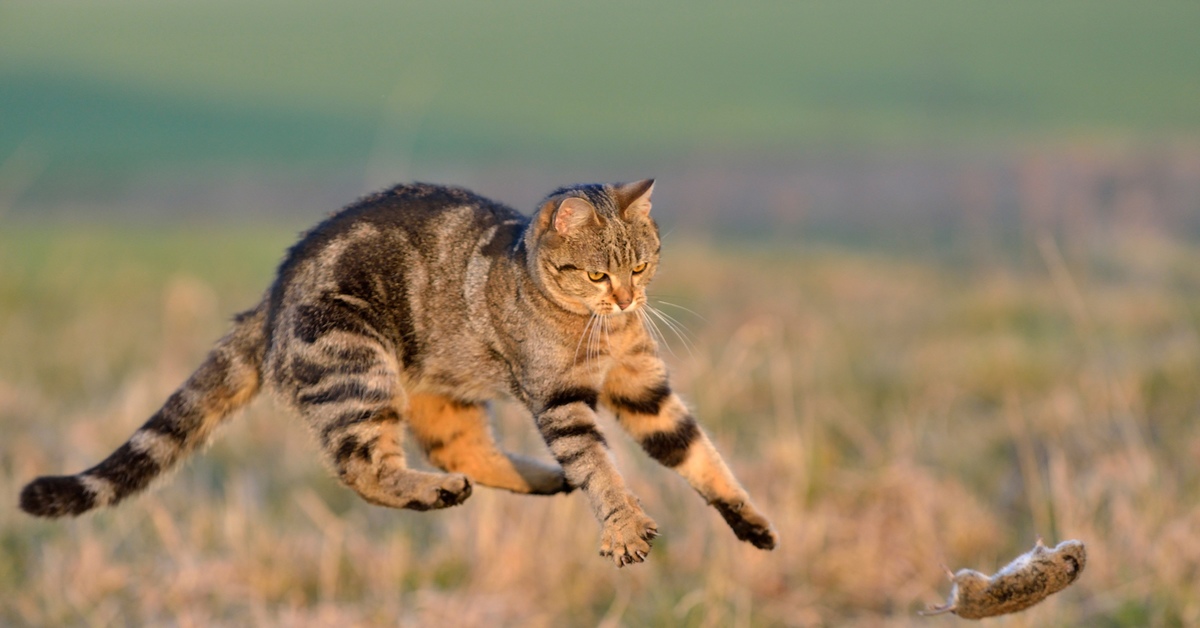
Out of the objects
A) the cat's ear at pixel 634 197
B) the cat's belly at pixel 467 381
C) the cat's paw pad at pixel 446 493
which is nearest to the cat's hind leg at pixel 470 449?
the cat's belly at pixel 467 381

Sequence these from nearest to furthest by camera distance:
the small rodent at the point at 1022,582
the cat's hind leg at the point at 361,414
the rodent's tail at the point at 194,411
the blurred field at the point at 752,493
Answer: the small rodent at the point at 1022,582 → the cat's hind leg at the point at 361,414 → the rodent's tail at the point at 194,411 → the blurred field at the point at 752,493

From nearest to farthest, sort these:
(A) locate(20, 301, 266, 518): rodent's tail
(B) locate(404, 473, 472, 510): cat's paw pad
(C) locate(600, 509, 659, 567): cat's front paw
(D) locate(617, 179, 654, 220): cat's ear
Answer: (C) locate(600, 509, 659, 567): cat's front paw
(B) locate(404, 473, 472, 510): cat's paw pad
(D) locate(617, 179, 654, 220): cat's ear
(A) locate(20, 301, 266, 518): rodent's tail

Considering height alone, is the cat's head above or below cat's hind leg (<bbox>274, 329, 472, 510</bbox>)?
above

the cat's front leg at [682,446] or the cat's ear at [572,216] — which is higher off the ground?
the cat's ear at [572,216]

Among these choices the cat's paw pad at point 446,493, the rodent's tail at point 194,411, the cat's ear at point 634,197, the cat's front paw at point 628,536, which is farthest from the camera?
the rodent's tail at point 194,411

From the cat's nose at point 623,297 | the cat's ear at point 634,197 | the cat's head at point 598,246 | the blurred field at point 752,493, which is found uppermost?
the cat's ear at point 634,197

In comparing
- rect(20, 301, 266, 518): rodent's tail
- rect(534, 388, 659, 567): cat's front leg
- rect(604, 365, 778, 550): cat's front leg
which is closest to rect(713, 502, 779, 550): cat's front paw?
rect(604, 365, 778, 550): cat's front leg

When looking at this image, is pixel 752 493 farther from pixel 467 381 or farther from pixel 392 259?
pixel 392 259

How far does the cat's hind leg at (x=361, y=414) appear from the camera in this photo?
328cm

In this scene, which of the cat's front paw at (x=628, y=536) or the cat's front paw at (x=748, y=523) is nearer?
the cat's front paw at (x=628, y=536)

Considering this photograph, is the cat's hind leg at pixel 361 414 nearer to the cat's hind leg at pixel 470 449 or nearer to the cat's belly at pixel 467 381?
the cat's belly at pixel 467 381

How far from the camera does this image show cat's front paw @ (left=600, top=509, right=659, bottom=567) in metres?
2.97

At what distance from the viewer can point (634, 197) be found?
3414 mm

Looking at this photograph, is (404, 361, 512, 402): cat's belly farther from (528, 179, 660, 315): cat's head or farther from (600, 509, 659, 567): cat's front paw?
(600, 509, 659, 567): cat's front paw
